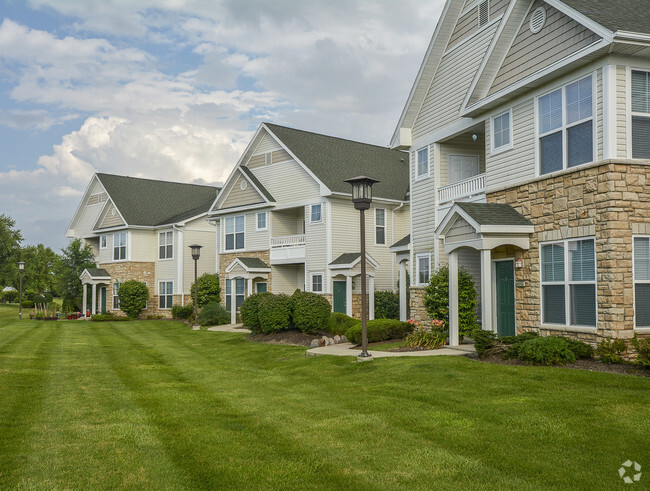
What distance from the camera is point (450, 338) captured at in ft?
52.4

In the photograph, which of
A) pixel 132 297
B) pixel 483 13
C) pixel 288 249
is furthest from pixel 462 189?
pixel 132 297

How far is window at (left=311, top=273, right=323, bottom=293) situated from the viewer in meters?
28.3

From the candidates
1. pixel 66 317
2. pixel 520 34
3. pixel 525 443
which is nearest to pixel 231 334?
pixel 520 34

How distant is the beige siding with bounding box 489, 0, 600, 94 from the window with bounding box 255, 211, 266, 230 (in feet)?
57.2

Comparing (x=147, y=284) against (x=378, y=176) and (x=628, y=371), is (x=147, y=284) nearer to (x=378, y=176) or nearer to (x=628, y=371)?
(x=378, y=176)

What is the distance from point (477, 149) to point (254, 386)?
12229 mm

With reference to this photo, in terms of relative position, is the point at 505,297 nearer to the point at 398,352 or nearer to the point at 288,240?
the point at 398,352

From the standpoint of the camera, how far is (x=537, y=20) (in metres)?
14.2

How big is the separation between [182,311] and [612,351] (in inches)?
1157

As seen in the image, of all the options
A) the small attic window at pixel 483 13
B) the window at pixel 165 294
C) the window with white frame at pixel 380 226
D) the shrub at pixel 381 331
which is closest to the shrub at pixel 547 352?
the shrub at pixel 381 331

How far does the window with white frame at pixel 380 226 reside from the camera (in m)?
29.3

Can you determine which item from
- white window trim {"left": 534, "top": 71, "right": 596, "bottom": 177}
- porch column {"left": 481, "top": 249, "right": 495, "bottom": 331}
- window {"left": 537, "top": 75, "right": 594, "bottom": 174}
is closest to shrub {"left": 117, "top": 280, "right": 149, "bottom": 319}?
porch column {"left": 481, "top": 249, "right": 495, "bottom": 331}

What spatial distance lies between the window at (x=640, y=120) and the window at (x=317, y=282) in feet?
58.4

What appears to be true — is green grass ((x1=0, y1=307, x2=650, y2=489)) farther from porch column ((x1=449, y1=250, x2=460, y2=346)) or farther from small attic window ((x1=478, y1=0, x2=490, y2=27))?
small attic window ((x1=478, y1=0, x2=490, y2=27))
